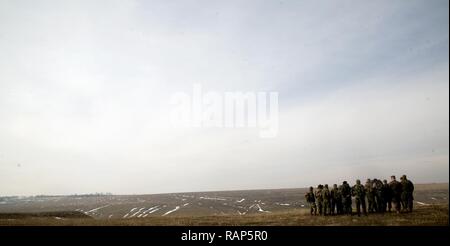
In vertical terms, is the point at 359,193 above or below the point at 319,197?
above

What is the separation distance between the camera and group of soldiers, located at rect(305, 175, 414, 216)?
18.1 metres

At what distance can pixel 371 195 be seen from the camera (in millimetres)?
18812

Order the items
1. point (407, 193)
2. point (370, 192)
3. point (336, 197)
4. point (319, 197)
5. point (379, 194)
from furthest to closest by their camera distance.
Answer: point (319, 197) → point (336, 197) → point (370, 192) → point (379, 194) → point (407, 193)

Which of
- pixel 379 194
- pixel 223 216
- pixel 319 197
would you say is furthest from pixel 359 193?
pixel 223 216

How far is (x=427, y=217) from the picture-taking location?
15.2 m

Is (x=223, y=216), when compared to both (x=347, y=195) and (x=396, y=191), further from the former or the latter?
(x=396, y=191)

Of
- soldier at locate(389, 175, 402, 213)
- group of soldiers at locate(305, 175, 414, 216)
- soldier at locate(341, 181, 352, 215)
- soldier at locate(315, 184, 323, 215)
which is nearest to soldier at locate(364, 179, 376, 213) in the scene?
group of soldiers at locate(305, 175, 414, 216)

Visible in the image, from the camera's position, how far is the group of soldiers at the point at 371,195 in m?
18.1

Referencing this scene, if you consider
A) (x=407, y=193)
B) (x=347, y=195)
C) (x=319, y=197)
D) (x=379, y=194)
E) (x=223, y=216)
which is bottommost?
(x=223, y=216)

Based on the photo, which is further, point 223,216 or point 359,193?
point 223,216

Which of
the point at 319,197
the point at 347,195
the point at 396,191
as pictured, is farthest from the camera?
the point at 319,197
